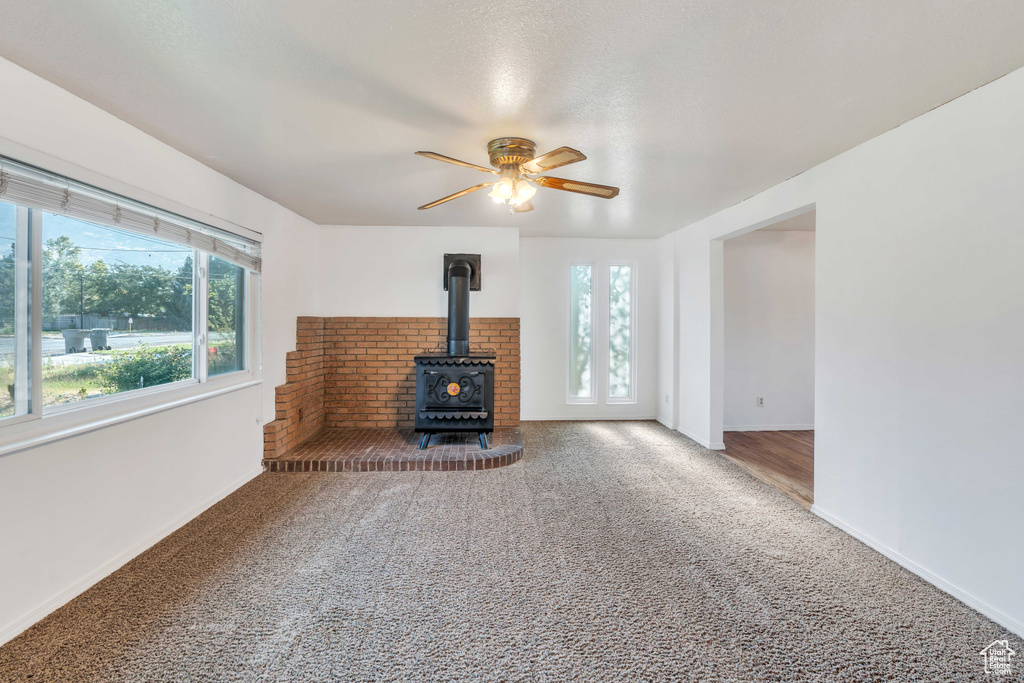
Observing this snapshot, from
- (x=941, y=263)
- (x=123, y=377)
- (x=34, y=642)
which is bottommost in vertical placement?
(x=34, y=642)

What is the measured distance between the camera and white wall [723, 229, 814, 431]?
17.1 ft

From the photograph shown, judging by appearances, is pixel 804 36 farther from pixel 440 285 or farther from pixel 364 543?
pixel 440 285

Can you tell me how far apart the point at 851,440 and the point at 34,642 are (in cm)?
399

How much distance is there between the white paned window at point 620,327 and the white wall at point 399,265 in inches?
55.4

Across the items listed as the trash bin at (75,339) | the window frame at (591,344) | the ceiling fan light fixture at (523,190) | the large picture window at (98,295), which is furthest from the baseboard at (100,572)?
the window frame at (591,344)

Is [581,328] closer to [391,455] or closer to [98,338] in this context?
[391,455]

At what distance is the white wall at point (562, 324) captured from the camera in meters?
5.56

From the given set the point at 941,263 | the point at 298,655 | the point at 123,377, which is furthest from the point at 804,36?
the point at 123,377

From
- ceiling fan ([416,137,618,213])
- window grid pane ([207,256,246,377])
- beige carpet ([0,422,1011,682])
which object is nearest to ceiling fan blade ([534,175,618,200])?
ceiling fan ([416,137,618,213])

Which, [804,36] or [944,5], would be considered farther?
[804,36]

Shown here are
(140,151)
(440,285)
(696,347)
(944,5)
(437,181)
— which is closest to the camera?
(944,5)

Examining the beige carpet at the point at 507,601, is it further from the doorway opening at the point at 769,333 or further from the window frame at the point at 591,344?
the window frame at the point at 591,344

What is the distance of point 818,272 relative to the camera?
2.96m

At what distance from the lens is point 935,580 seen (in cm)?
217
